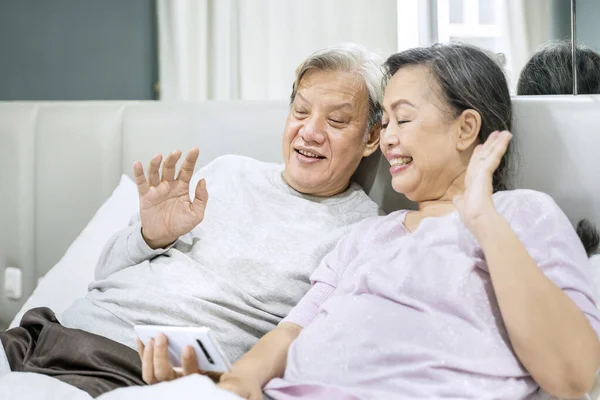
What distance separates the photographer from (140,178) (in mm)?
1497

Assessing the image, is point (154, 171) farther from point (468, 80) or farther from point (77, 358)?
point (468, 80)

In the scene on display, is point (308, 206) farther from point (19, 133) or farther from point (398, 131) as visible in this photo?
point (19, 133)

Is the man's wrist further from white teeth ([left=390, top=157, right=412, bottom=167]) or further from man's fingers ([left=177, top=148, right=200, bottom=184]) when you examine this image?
white teeth ([left=390, top=157, right=412, bottom=167])

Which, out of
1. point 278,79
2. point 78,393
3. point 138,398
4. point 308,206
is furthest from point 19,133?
point 278,79

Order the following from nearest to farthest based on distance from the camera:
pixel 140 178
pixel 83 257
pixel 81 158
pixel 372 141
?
pixel 140 178 < pixel 372 141 < pixel 83 257 < pixel 81 158

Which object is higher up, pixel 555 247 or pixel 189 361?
pixel 555 247

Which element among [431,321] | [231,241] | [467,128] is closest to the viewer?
[431,321]

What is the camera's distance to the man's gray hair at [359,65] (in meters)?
1.67

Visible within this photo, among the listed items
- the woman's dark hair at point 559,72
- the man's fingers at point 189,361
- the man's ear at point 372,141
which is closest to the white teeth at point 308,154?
the man's ear at point 372,141

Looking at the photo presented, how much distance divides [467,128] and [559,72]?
0.44m

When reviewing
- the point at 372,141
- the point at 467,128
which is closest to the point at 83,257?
the point at 372,141

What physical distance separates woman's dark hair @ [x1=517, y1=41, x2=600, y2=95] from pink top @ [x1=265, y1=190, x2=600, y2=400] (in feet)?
1.76

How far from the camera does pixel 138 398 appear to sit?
1093mm

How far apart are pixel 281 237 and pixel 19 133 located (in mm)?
968
